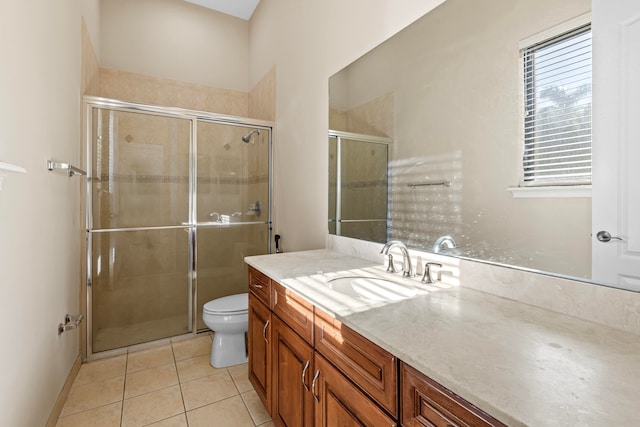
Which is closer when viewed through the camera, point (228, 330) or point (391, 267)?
point (391, 267)

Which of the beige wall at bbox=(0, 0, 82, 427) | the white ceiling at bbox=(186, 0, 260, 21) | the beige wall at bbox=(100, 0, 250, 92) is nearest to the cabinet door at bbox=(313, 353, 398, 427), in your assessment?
the beige wall at bbox=(0, 0, 82, 427)

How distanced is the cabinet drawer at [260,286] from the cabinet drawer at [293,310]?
0.06 metres

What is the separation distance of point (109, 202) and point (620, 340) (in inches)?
114

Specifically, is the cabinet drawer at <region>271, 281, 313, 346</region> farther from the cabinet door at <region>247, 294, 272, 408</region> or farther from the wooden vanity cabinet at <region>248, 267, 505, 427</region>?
the cabinet door at <region>247, 294, 272, 408</region>

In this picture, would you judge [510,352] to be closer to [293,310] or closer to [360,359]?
[360,359]

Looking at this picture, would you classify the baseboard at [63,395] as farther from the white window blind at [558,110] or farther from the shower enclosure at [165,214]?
the white window blind at [558,110]

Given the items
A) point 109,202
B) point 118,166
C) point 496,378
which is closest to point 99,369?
point 109,202

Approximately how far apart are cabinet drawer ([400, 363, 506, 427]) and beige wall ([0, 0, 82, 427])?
4.26ft

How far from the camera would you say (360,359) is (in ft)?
2.86

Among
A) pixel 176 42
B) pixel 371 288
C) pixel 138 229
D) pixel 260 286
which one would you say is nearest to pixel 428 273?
pixel 371 288

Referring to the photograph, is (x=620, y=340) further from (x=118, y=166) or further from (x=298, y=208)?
(x=118, y=166)

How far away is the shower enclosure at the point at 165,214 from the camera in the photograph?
2330 millimetres

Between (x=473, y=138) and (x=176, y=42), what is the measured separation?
10.9ft

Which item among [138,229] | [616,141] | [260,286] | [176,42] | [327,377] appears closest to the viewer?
[616,141]
